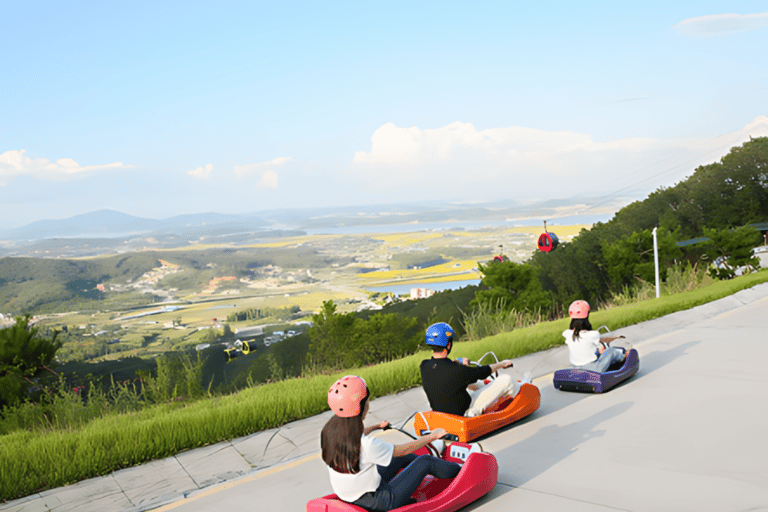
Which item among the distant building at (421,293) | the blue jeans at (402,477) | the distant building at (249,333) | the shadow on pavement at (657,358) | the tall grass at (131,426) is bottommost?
the distant building at (249,333)

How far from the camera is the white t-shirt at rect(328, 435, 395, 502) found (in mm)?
4703

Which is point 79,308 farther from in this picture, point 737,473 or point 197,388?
point 737,473

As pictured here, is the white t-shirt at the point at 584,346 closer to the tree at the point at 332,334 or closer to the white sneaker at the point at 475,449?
the white sneaker at the point at 475,449

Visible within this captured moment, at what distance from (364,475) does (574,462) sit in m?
2.81

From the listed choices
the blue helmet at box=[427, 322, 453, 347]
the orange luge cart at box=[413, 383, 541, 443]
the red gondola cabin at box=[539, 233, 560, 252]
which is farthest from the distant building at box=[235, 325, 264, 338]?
the blue helmet at box=[427, 322, 453, 347]

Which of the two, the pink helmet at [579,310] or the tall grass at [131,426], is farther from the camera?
the pink helmet at [579,310]

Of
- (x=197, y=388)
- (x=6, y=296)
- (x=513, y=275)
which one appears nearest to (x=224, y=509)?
(x=197, y=388)

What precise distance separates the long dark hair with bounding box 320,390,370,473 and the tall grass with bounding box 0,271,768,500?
3.22 metres

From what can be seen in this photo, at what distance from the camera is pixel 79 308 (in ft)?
200

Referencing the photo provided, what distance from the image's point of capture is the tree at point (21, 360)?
10.5 m

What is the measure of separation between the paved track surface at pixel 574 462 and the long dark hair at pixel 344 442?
1402 mm

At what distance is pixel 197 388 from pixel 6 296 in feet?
177

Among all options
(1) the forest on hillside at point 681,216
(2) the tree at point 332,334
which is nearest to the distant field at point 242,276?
(1) the forest on hillside at point 681,216

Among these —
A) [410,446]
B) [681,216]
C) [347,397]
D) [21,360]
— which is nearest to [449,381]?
[410,446]
